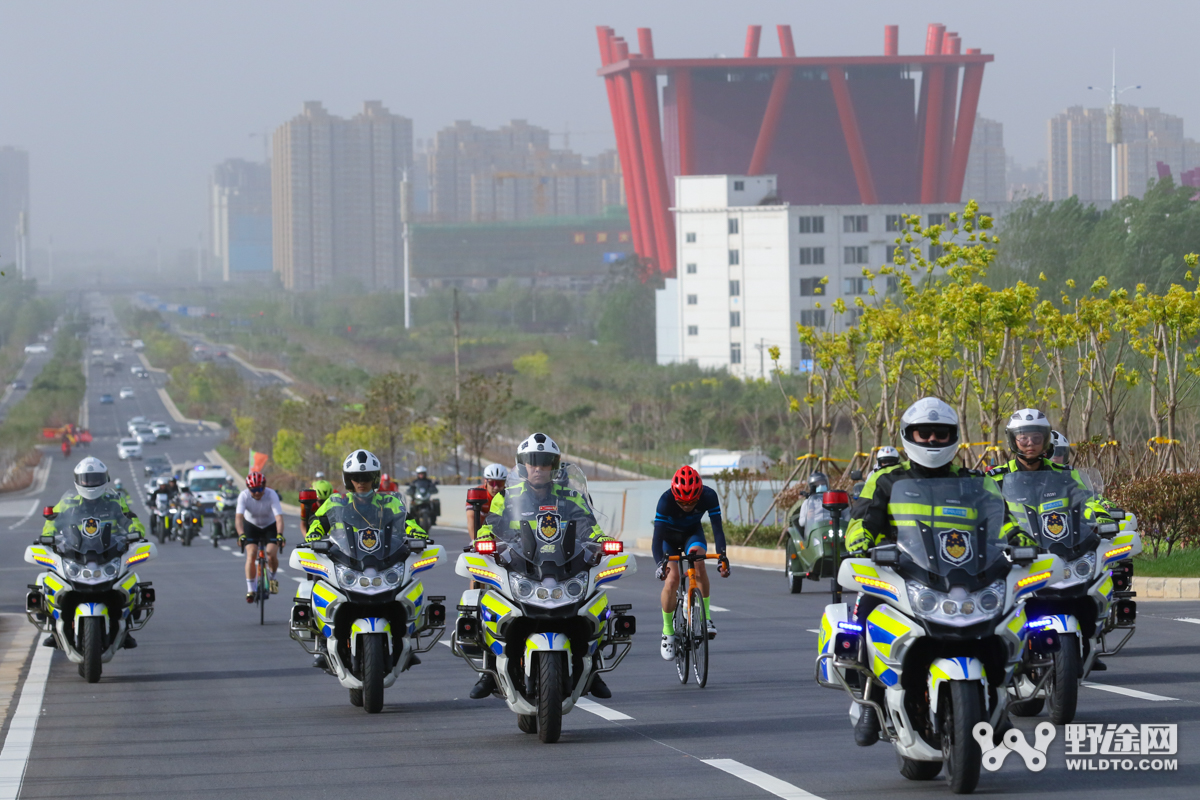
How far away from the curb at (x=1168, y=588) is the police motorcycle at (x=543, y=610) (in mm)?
10078

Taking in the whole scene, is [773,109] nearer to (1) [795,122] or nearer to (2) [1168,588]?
(1) [795,122]

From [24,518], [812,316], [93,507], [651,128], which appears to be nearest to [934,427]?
A: [93,507]

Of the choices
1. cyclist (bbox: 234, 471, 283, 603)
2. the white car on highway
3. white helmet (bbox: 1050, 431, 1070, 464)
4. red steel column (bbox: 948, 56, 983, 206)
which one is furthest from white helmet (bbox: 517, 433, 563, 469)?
red steel column (bbox: 948, 56, 983, 206)

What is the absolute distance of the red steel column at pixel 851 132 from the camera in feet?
499

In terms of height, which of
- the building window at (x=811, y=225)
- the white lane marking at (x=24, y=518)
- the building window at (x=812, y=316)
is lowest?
the white lane marking at (x=24, y=518)

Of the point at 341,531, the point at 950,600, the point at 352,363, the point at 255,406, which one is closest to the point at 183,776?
the point at 341,531

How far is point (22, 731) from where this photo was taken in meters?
10.6

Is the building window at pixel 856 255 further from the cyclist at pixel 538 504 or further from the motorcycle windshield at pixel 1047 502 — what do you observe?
the cyclist at pixel 538 504

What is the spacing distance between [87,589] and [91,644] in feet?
1.45

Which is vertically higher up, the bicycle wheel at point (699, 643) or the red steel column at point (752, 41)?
the red steel column at point (752, 41)

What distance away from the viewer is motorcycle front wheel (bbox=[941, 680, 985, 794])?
7.16m

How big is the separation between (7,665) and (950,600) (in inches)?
389

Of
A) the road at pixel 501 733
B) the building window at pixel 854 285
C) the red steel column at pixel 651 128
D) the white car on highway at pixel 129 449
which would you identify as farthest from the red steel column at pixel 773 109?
the road at pixel 501 733

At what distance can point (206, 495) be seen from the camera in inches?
2124
